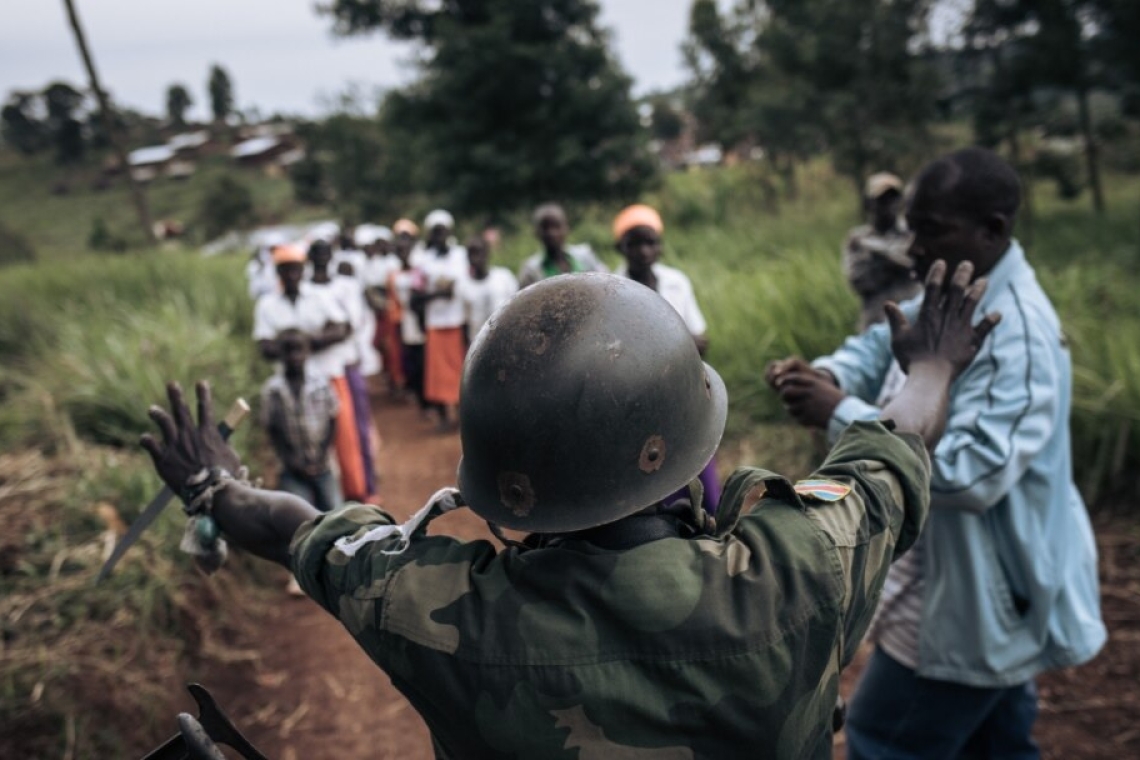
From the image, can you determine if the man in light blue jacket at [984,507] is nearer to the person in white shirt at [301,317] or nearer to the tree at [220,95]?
the person in white shirt at [301,317]

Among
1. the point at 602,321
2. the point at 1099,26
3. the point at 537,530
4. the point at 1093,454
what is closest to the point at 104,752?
the point at 537,530

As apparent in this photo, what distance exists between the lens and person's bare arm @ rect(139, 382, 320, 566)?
1329mm

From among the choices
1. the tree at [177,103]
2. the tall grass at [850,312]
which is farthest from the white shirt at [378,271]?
the tree at [177,103]

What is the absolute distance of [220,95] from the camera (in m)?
63.5

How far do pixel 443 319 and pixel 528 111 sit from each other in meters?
7.55

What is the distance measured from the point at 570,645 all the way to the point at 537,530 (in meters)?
0.16

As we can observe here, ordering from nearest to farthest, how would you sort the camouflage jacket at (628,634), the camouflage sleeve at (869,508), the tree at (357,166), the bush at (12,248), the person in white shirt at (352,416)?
the camouflage jacket at (628,634), the camouflage sleeve at (869,508), the person in white shirt at (352,416), the bush at (12,248), the tree at (357,166)

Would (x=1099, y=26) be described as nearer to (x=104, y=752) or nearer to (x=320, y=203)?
(x=104, y=752)

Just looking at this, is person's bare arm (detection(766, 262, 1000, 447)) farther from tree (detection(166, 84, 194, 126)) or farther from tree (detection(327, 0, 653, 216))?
tree (detection(166, 84, 194, 126))

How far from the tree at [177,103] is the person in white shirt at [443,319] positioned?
63.8 m

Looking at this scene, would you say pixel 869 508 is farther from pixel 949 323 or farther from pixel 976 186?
pixel 976 186

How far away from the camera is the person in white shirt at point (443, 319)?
6516mm

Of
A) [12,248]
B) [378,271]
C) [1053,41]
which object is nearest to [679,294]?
[378,271]

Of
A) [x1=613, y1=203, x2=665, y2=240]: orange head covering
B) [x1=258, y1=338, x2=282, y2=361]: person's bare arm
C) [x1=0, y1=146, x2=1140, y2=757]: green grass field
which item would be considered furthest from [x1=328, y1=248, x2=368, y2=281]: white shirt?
[x1=613, y1=203, x2=665, y2=240]: orange head covering
